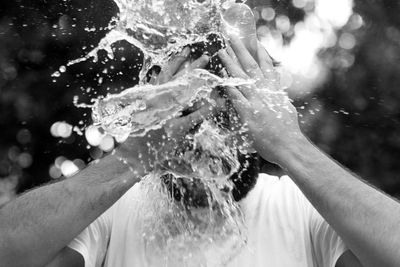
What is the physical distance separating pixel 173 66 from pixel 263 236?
26.4 inches

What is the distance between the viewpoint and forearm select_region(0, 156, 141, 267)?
2.33 meters

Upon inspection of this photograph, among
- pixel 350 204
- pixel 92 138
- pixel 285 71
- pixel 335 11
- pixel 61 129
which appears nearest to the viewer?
pixel 350 204

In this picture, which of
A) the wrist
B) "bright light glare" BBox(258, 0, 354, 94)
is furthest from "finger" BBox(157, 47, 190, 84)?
"bright light glare" BBox(258, 0, 354, 94)

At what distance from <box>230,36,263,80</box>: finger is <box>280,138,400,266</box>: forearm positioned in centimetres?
28

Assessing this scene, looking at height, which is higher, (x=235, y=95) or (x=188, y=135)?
(x=235, y=95)

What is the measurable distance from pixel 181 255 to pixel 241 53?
2.41 feet

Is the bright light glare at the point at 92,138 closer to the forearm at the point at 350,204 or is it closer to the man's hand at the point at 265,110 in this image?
the man's hand at the point at 265,110

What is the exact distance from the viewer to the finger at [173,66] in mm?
2404

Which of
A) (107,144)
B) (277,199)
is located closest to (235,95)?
(277,199)

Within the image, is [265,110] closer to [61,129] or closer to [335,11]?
[61,129]

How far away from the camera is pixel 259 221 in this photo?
2.48m

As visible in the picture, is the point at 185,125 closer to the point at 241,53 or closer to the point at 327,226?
the point at 241,53

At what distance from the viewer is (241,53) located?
245 cm

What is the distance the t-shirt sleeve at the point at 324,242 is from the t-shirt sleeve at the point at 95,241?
0.74 m
